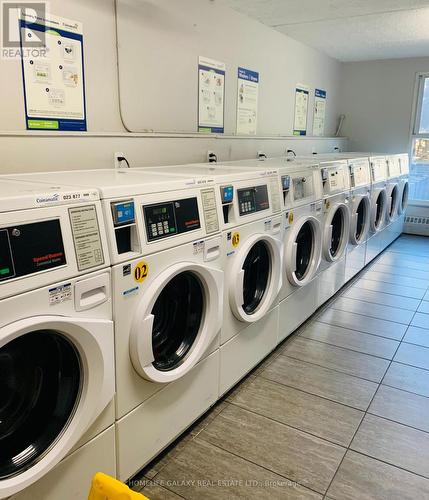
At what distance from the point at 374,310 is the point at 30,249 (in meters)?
3.05

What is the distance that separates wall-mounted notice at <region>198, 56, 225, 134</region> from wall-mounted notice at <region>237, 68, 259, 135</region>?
28cm

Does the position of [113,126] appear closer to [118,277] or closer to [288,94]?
[118,277]

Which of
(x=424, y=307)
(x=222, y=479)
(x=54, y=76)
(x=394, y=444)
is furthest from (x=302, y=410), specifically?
(x=54, y=76)

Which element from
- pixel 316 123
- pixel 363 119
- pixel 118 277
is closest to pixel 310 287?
pixel 118 277

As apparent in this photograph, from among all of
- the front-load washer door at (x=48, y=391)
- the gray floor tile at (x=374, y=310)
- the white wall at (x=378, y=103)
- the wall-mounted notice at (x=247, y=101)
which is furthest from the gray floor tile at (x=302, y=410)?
the white wall at (x=378, y=103)

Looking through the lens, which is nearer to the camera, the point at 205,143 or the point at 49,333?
the point at 49,333

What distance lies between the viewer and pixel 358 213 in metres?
4.26

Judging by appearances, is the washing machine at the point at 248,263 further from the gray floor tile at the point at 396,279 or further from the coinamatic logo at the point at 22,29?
the gray floor tile at the point at 396,279

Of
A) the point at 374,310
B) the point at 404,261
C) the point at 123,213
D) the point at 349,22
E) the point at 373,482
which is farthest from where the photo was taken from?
the point at 404,261

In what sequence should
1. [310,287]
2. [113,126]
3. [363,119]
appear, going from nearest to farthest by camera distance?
[113,126] < [310,287] < [363,119]

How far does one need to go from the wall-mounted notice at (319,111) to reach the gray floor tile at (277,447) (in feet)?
13.6

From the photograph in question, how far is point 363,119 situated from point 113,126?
4736 millimetres

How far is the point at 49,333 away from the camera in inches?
48.0

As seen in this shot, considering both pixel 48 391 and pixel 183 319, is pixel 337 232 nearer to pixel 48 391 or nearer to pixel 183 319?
pixel 183 319
